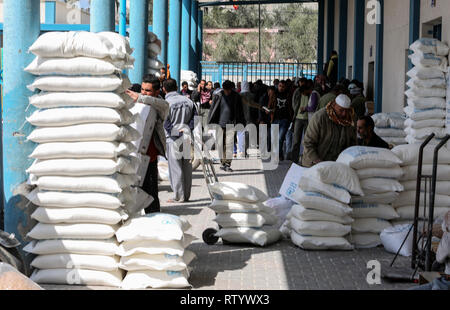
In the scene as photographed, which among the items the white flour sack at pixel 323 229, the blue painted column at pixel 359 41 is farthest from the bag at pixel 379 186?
the blue painted column at pixel 359 41

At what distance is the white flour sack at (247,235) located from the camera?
8.96 meters

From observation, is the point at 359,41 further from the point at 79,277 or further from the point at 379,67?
the point at 79,277

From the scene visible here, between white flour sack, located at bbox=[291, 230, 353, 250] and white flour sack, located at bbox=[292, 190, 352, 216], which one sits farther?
white flour sack, located at bbox=[291, 230, 353, 250]

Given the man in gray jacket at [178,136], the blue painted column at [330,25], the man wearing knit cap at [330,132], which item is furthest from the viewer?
the blue painted column at [330,25]

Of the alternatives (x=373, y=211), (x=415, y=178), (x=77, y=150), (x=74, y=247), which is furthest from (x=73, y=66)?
(x=415, y=178)

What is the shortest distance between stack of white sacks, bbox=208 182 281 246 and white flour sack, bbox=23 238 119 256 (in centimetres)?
207

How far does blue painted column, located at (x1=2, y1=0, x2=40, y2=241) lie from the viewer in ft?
24.1

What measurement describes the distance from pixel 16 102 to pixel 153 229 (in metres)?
1.69

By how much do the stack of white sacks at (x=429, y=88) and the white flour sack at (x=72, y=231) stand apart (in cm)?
720

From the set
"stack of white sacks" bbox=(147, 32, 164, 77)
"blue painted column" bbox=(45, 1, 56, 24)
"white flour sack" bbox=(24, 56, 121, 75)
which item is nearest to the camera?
"white flour sack" bbox=(24, 56, 121, 75)

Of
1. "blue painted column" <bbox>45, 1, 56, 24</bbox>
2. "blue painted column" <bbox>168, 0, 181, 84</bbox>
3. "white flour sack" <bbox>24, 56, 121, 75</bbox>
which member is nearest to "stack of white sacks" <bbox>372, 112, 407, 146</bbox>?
"white flour sack" <bbox>24, 56, 121, 75</bbox>

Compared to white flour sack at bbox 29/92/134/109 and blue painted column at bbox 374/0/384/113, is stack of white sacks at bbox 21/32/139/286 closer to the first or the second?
white flour sack at bbox 29/92/134/109

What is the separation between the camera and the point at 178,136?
40.3ft

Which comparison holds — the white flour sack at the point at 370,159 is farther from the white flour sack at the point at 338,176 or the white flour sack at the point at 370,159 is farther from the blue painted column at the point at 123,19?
the blue painted column at the point at 123,19
